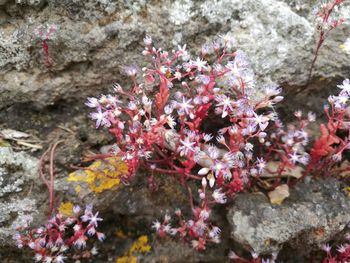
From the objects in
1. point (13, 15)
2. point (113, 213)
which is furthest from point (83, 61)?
point (113, 213)

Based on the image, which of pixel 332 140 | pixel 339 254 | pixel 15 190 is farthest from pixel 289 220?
pixel 15 190

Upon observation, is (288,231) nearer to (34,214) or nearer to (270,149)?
(270,149)

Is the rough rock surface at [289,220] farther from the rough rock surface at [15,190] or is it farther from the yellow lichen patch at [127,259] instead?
the rough rock surface at [15,190]

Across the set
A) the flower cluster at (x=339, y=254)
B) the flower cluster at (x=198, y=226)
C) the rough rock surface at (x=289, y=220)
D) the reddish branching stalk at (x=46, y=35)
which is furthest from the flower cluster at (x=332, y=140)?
the reddish branching stalk at (x=46, y=35)

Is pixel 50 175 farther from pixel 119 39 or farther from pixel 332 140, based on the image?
pixel 332 140

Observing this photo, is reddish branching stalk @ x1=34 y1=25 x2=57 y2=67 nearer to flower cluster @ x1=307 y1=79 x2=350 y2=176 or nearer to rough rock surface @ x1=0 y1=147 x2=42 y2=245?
rough rock surface @ x1=0 y1=147 x2=42 y2=245

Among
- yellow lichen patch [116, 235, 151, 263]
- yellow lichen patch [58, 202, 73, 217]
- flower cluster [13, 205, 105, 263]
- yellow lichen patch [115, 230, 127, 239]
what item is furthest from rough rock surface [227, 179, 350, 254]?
yellow lichen patch [58, 202, 73, 217]

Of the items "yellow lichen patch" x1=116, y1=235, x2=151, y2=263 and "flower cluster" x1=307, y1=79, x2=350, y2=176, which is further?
"yellow lichen patch" x1=116, y1=235, x2=151, y2=263
